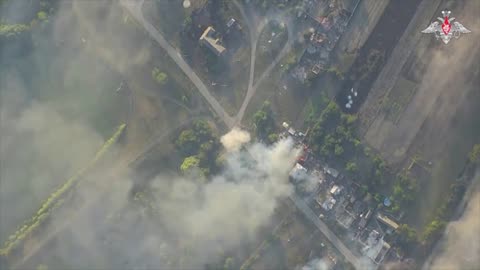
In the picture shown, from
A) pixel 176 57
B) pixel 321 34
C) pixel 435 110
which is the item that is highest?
pixel 321 34

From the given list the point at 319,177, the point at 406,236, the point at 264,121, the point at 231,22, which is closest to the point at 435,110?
the point at 406,236

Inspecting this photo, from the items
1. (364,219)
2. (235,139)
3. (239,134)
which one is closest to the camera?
(364,219)

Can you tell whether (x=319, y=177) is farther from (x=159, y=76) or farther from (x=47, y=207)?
(x=47, y=207)

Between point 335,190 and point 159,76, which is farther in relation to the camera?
point 159,76

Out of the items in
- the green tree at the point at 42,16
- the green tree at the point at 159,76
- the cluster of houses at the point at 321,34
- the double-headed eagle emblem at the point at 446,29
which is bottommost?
the green tree at the point at 42,16

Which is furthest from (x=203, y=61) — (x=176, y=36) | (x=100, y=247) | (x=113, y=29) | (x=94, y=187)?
(x=100, y=247)

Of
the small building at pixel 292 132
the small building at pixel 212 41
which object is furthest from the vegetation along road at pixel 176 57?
the small building at pixel 292 132

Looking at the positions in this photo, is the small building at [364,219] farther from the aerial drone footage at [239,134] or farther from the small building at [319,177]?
the small building at [319,177]

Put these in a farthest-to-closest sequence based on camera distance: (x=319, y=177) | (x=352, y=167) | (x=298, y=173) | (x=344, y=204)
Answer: (x=319, y=177) → (x=298, y=173) → (x=344, y=204) → (x=352, y=167)
